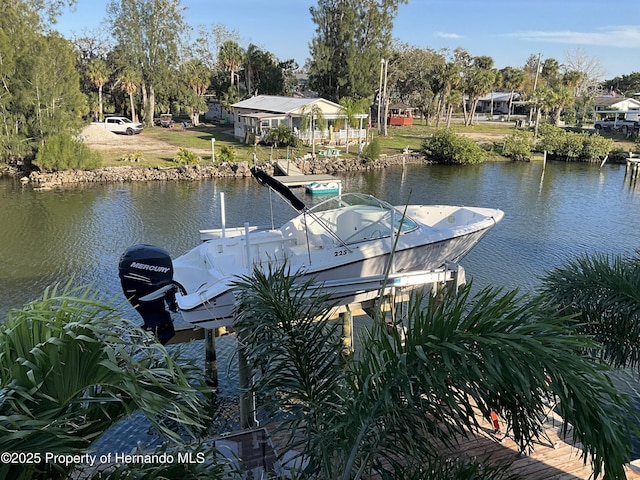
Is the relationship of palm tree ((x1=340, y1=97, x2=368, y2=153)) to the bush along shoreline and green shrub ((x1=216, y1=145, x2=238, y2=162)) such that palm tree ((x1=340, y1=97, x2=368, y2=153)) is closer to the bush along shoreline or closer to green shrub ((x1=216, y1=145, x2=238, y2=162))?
the bush along shoreline

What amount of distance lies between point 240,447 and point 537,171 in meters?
34.4

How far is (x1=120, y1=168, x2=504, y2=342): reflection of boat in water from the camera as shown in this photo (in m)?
8.97

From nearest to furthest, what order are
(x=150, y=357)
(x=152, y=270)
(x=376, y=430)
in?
(x=150, y=357) → (x=376, y=430) → (x=152, y=270)

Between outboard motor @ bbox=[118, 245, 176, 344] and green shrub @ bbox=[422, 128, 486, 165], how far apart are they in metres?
33.1

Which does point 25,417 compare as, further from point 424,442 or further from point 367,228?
point 367,228

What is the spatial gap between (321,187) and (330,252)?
1657 centimetres

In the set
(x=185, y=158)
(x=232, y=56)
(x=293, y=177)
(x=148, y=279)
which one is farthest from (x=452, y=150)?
(x=148, y=279)

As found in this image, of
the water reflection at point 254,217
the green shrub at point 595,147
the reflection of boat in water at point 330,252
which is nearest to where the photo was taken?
the reflection of boat in water at point 330,252

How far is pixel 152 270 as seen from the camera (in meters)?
7.41

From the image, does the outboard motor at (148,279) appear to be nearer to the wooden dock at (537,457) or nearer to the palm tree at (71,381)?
Answer: the wooden dock at (537,457)

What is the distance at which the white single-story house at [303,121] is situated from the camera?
38594 millimetres

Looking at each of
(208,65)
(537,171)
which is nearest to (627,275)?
(537,171)

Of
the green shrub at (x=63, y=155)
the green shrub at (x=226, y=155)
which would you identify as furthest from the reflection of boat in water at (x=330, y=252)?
the green shrub at (x=226, y=155)

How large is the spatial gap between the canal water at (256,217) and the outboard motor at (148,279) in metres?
2.96
